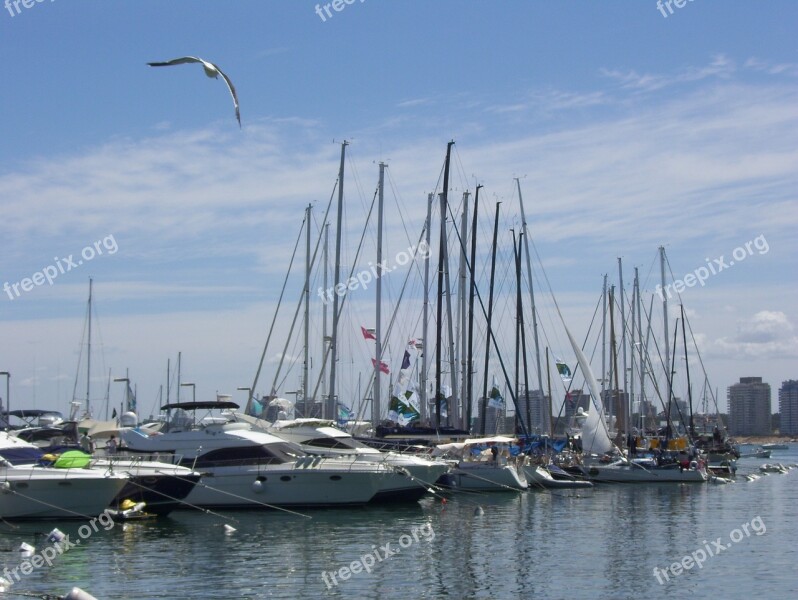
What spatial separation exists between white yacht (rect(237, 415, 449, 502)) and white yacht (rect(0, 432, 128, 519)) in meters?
10.2

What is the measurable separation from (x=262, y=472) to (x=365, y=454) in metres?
5.01

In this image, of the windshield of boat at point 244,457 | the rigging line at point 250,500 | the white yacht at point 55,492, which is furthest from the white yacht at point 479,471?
the white yacht at point 55,492

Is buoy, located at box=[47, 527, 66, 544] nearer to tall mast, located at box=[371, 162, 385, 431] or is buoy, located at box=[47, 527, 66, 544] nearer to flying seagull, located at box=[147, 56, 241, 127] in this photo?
flying seagull, located at box=[147, 56, 241, 127]

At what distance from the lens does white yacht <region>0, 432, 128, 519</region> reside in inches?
1282

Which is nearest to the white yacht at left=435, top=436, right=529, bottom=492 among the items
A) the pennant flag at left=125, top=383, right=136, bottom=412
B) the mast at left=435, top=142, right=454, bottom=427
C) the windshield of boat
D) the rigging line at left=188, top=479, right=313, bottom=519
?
the mast at left=435, top=142, right=454, bottom=427

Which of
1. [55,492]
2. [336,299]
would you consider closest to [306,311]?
[336,299]

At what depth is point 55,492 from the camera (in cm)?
3262

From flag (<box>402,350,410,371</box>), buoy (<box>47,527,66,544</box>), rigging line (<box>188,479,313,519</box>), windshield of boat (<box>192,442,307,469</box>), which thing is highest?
flag (<box>402,350,410,371</box>)

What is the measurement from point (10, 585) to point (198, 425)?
679 inches

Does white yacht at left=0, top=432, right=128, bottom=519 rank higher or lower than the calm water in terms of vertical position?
higher

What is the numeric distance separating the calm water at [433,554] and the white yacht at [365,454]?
2.63ft

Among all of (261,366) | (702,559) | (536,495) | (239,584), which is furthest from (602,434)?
(239,584)

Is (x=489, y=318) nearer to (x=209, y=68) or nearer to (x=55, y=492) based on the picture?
(x=55, y=492)

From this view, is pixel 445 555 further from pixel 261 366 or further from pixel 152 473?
pixel 261 366
